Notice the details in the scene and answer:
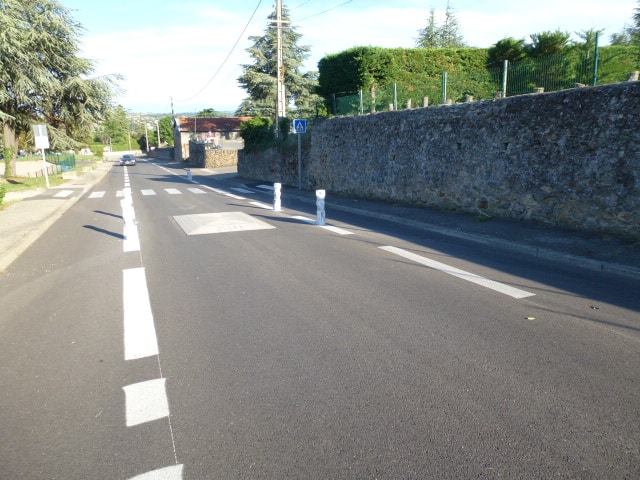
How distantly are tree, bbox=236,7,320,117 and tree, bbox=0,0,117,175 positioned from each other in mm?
15275

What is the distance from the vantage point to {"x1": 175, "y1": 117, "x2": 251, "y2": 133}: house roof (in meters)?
67.9

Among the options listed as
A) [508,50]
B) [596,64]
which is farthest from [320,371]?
[508,50]

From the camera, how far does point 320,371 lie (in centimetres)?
369

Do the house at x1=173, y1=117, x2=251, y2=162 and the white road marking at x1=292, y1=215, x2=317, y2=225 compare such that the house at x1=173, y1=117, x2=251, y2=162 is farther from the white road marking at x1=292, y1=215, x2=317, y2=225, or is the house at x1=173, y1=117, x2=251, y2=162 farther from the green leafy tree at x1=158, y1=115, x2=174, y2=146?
the white road marking at x1=292, y1=215, x2=317, y2=225

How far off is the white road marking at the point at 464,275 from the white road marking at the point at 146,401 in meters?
4.28

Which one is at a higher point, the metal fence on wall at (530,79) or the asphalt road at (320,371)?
the metal fence on wall at (530,79)

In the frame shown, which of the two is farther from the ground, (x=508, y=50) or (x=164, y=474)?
(x=508, y=50)

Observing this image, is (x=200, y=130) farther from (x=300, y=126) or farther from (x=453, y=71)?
(x=453, y=71)

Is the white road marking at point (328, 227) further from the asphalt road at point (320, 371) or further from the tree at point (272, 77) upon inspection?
the tree at point (272, 77)

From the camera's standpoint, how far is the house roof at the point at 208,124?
67.9m

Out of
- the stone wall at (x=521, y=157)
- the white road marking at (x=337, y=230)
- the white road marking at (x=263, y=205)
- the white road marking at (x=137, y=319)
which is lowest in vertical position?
the white road marking at (x=137, y=319)

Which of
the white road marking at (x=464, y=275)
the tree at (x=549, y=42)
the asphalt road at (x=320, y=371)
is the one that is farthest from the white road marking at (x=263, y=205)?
the tree at (x=549, y=42)

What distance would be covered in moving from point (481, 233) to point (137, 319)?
719cm

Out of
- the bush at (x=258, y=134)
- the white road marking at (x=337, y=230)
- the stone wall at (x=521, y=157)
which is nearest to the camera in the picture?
the stone wall at (x=521, y=157)
